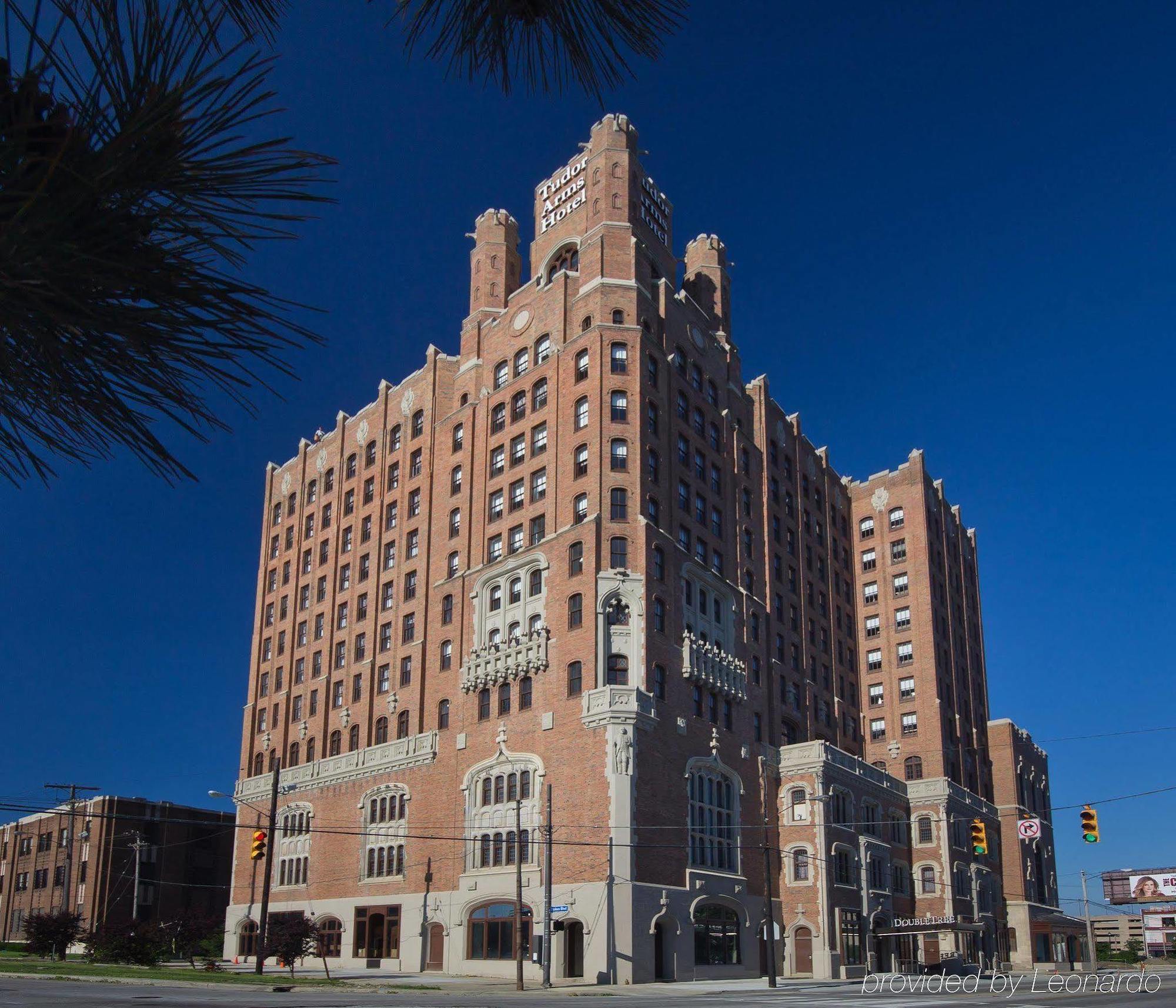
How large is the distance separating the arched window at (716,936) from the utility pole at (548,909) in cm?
915

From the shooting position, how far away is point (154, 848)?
96.4 metres

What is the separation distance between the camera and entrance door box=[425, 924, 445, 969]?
2393 inches

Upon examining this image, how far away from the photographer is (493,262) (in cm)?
7856

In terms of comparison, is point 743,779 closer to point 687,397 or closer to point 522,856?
point 522,856

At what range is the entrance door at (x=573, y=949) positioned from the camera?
174ft

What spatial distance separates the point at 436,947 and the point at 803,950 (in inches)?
826

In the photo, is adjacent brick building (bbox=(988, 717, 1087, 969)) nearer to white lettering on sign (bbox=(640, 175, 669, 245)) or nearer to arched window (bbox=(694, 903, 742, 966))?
arched window (bbox=(694, 903, 742, 966))

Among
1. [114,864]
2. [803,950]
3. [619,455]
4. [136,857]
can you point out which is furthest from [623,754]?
[114,864]

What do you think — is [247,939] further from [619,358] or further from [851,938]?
[619,358]

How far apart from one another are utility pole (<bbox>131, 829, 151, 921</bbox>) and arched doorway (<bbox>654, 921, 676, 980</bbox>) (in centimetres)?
5157

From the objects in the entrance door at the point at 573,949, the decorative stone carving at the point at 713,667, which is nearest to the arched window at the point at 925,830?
the decorative stone carving at the point at 713,667

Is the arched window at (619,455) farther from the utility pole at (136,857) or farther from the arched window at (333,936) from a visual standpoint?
the utility pole at (136,857)

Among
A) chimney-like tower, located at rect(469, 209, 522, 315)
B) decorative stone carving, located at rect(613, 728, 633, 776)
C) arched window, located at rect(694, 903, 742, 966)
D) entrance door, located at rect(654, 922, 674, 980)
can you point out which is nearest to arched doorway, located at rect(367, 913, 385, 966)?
entrance door, located at rect(654, 922, 674, 980)

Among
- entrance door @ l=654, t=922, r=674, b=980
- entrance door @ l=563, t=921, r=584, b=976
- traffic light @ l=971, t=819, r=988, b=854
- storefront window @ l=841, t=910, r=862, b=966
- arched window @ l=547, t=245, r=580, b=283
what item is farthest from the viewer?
arched window @ l=547, t=245, r=580, b=283
